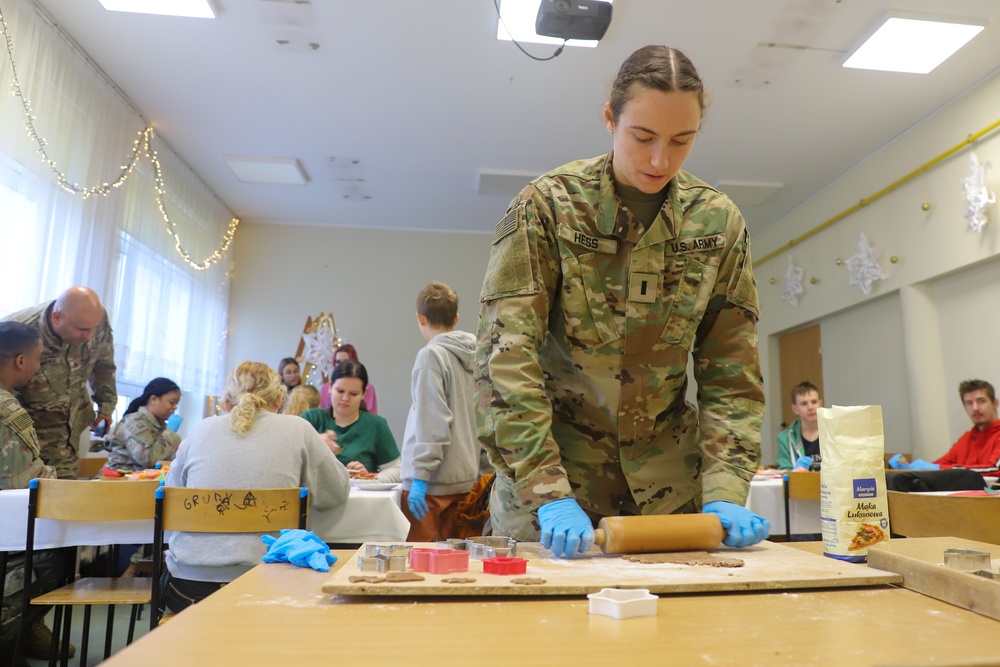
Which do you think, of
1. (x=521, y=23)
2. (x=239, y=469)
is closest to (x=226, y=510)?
(x=239, y=469)

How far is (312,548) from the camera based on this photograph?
1032 millimetres

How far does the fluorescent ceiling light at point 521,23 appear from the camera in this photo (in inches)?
162

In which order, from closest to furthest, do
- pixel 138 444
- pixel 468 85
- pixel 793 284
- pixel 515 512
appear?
pixel 515 512 → pixel 138 444 → pixel 468 85 → pixel 793 284

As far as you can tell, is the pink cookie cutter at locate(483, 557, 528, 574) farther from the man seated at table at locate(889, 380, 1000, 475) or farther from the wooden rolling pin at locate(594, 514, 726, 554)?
the man seated at table at locate(889, 380, 1000, 475)

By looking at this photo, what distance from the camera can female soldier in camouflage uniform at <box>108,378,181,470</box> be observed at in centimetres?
411

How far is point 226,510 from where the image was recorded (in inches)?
84.7

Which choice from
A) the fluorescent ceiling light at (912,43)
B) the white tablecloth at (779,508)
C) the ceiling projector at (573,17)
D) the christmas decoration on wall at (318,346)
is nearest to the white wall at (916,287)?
the fluorescent ceiling light at (912,43)

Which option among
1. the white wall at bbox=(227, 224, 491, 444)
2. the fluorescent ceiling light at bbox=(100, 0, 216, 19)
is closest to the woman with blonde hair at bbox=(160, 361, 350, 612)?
the fluorescent ceiling light at bbox=(100, 0, 216, 19)

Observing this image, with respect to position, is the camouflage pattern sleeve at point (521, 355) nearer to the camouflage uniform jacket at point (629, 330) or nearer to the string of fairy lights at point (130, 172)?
the camouflage uniform jacket at point (629, 330)

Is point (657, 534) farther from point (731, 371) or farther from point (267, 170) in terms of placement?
point (267, 170)

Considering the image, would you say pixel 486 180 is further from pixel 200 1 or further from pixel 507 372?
pixel 507 372

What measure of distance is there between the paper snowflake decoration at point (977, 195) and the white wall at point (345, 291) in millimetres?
4679

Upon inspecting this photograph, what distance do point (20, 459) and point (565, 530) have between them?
2.36 m

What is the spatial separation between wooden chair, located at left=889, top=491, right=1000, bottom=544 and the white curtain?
4.15 meters
